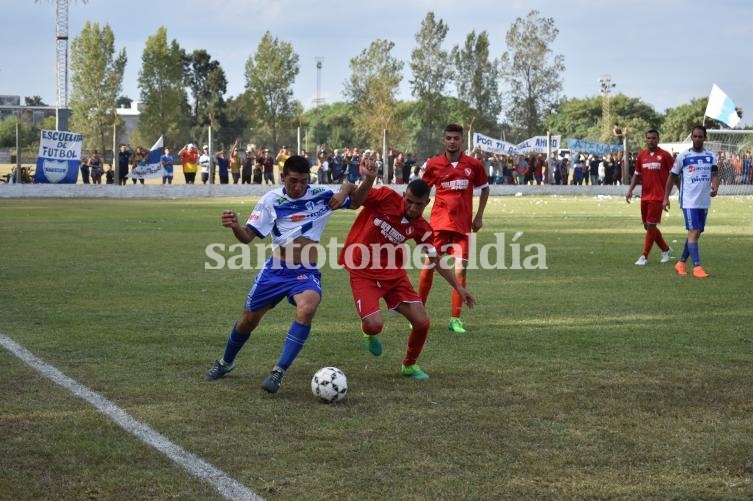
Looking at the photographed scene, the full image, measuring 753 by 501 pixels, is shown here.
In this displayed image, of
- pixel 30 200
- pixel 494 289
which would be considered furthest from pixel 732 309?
pixel 30 200

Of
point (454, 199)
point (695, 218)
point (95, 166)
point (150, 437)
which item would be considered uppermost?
point (95, 166)

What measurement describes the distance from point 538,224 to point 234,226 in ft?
61.0

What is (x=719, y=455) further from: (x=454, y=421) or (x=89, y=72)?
(x=89, y=72)

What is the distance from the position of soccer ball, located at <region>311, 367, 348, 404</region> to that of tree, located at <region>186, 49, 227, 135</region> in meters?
92.4

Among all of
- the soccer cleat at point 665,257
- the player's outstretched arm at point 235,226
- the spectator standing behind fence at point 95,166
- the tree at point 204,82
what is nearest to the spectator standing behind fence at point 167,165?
the spectator standing behind fence at point 95,166

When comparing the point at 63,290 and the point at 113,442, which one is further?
the point at 63,290

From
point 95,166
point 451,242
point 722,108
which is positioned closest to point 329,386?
point 451,242

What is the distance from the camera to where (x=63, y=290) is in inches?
480

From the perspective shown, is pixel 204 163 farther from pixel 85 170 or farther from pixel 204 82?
pixel 204 82

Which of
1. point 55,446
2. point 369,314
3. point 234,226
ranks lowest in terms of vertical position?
point 55,446

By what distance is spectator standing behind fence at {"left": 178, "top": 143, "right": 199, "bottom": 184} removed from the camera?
40656 mm

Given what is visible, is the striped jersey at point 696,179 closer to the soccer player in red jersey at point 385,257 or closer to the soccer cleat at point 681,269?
the soccer cleat at point 681,269

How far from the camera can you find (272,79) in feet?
266

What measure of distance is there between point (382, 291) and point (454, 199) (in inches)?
113
